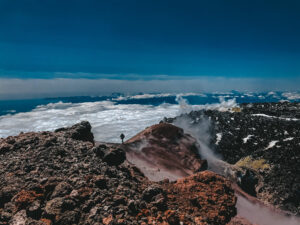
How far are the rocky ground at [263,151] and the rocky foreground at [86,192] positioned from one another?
67.9ft

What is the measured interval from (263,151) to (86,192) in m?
49.3

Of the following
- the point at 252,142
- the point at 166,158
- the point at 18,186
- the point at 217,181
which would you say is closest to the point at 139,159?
the point at 166,158

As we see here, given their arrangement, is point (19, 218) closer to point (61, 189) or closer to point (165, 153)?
point (61, 189)

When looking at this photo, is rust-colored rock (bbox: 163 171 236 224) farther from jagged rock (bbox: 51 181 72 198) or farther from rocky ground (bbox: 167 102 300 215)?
rocky ground (bbox: 167 102 300 215)

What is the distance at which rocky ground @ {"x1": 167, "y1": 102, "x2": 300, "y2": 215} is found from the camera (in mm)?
34312

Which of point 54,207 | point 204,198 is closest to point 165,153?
point 204,198

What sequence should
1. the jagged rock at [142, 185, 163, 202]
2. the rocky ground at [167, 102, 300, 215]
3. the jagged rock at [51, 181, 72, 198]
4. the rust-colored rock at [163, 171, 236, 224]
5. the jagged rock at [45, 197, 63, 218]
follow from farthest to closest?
the rocky ground at [167, 102, 300, 215] → the rust-colored rock at [163, 171, 236, 224] → the jagged rock at [142, 185, 163, 202] → the jagged rock at [51, 181, 72, 198] → the jagged rock at [45, 197, 63, 218]

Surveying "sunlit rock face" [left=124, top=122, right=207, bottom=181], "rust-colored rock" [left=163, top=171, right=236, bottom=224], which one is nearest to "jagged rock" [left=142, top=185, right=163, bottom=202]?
"rust-colored rock" [left=163, top=171, right=236, bottom=224]

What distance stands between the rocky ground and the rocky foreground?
67.9 feet

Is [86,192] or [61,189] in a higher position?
[61,189]

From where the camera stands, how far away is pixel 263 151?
48.4m

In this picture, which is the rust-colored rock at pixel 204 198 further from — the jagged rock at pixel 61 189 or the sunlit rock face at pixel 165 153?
the sunlit rock face at pixel 165 153

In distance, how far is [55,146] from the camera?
668 inches

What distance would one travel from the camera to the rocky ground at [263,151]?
34.3 metres
